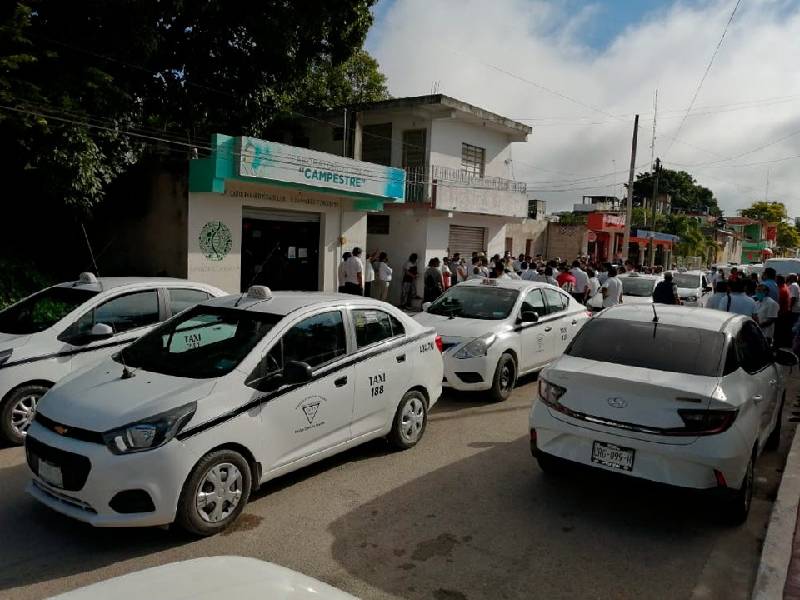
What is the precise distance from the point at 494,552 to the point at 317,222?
14.4 metres

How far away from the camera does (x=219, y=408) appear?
4.39 m

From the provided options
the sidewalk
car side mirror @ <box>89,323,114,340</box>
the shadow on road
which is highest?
car side mirror @ <box>89,323,114,340</box>

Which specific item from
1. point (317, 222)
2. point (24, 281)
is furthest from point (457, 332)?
point (317, 222)

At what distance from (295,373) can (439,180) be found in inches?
680

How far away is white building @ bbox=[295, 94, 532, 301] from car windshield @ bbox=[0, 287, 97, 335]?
45.0ft

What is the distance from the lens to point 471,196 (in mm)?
22078

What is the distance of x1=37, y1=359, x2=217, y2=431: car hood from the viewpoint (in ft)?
13.6

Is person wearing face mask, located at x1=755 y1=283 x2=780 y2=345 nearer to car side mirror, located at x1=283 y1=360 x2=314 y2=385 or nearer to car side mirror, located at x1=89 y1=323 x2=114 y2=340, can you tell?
car side mirror, located at x1=283 y1=360 x2=314 y2=385

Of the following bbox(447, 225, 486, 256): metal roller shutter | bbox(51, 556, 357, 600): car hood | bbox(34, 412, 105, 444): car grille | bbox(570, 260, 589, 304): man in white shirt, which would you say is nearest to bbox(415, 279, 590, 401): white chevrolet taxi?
bbox(34, 412, 105, 444): car grille

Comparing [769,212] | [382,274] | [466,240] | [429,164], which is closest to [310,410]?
[382,274]

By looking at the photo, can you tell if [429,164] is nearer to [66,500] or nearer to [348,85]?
[348,85]

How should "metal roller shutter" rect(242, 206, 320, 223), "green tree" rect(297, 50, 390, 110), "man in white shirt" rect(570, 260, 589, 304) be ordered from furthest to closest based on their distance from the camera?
"green tree" rect(297, 50, 390, 110), "metal roller shutter" rect(242, 206, 320, 223), "man in white shirt" rect(570, 260, 589, 304)

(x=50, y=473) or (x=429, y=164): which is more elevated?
(x=429, y=164)

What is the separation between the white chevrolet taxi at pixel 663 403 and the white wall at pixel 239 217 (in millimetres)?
10787
